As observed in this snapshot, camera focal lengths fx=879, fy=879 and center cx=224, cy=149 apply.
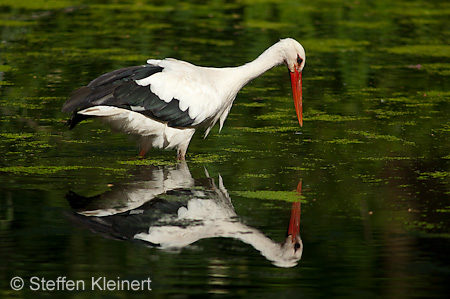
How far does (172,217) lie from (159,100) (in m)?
2.21

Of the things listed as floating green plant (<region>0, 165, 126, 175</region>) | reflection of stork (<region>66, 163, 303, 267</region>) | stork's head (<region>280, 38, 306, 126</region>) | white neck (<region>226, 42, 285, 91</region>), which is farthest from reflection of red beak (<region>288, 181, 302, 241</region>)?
stork's head (<region>280, 38, 306, 126</region>)

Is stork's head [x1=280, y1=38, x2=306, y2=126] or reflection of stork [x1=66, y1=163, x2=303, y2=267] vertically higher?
stork's head [x1=280, y1=38, x2=306, y2=126]

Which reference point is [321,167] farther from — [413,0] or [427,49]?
[413,0]

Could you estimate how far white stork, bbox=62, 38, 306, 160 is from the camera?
9.06m

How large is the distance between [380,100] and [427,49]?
4562 millimetres

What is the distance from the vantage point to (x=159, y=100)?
9.27 m

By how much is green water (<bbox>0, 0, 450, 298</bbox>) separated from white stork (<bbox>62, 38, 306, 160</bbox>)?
391 millimetres

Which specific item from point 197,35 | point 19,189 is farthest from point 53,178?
point 197,35

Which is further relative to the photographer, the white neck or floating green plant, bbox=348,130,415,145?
floating green plant, bbox=348,130,415,145

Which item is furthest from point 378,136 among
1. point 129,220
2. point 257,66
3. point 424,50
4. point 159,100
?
point 424,50

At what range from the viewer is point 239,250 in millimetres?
6766

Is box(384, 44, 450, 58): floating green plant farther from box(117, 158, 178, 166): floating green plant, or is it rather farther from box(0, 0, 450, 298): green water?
box(117, 158, 178, 166): floating green plant

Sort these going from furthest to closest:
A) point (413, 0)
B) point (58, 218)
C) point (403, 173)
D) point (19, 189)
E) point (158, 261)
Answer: point (413, 0) → point (403, 173) → point (19, 189) → point (58, 218) → point (158, 261)

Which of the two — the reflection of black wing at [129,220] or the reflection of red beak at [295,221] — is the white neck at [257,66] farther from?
the reflection of black wing at [129,220]
